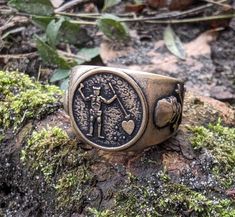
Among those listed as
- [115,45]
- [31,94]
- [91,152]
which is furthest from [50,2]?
[91,152]

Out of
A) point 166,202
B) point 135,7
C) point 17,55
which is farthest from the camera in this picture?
point 135,7

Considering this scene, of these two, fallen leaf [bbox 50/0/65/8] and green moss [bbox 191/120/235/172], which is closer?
green moss [bbox 191/120/235/172]

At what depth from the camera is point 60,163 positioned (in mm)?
1590

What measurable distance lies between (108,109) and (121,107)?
37mm

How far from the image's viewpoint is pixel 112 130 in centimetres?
153

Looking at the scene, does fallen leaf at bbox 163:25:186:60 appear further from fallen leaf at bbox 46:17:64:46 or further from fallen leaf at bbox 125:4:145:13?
fallen leaf at bbox 46:17:64:46

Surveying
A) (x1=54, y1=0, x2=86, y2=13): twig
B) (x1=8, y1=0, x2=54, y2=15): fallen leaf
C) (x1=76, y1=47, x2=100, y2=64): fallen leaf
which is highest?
(x1=8, y1=0, x2=54, y2=15): fallen leaf

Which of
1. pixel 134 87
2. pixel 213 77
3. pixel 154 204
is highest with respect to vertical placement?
pixel 134 87

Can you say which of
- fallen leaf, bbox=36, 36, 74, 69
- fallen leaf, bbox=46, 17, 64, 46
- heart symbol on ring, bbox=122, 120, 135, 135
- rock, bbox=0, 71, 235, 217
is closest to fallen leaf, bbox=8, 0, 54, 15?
fallen leaf, bbox=46, 17, 64, 46

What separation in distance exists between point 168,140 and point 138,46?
0.87m

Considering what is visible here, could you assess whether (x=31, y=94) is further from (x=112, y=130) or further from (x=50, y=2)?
(x=50, y=2)

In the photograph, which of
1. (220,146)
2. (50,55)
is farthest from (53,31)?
(220,146)

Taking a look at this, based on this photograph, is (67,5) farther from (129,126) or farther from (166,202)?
(166,202)

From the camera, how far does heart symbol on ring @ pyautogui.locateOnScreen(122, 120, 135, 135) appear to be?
4.92 ft
